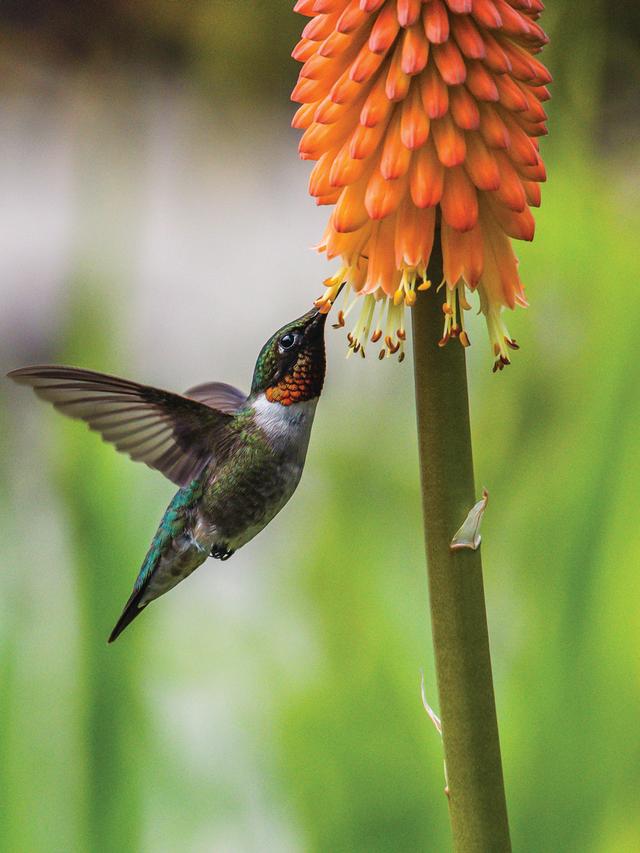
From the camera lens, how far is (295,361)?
1309 millimetres

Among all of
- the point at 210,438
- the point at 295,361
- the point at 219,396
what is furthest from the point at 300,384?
the point at 219,396

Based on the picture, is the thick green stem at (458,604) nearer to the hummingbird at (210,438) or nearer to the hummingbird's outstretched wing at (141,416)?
the hummingbird at (210,438)

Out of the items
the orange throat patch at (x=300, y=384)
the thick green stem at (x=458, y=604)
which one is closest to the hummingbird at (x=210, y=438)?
the orange throat patch at (x=300, y=384)

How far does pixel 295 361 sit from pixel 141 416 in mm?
256

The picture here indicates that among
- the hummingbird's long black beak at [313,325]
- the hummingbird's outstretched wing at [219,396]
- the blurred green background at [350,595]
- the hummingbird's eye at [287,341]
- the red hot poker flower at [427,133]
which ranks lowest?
the blurred green background at [350,595]

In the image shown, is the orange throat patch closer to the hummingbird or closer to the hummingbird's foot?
the hummingbird

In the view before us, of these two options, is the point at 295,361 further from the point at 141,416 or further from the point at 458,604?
the point at 458,604

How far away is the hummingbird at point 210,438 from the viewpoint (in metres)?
1.30

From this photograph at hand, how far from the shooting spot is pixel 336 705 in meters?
1.88

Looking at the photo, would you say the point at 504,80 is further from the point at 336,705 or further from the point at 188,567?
the point at 336,705

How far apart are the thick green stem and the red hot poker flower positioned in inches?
2.4

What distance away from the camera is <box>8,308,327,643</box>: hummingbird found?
130 cm

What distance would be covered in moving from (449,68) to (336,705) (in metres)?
1.28

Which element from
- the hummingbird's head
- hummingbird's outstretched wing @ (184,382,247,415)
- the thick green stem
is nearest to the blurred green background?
hummingbird's outstretched wing @ (184,382,247,415)
